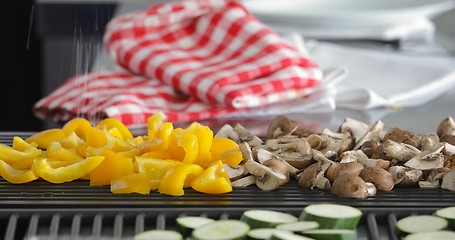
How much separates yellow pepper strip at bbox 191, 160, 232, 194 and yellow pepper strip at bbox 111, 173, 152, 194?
0.07 metres

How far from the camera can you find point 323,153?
A: 5.46 ft

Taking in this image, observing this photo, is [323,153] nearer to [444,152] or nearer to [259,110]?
[444,152]

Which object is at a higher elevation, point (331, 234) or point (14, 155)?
point (14, 155)

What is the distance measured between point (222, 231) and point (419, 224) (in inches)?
10.5

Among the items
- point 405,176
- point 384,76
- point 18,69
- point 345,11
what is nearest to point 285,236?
point 405,176

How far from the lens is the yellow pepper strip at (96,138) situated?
1.65 meters

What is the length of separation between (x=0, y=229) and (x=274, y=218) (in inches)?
15.2

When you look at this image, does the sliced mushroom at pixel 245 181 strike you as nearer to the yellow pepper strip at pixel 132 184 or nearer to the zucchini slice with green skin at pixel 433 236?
the yellow pepper strip at pixel 132 184

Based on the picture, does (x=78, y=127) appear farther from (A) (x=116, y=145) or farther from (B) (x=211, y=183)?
(B) (x=211, y=183)

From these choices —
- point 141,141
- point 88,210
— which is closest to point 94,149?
point 141,141

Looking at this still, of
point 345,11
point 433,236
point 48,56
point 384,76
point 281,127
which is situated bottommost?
point 433,236

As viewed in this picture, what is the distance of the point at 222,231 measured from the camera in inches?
51.1

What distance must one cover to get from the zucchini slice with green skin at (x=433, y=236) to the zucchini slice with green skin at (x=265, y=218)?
0.16 m

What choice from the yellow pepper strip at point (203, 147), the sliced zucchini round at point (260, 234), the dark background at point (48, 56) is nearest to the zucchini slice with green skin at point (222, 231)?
the sliced zucchini round at point (260, 234)
